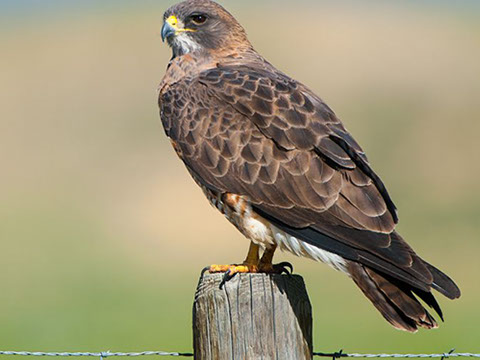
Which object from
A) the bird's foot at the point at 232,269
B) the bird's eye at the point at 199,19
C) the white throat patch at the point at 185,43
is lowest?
the bird's foot at the point at 232,269

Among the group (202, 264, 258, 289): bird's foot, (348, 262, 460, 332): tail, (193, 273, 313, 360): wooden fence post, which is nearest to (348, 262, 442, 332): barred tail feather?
(348, 262, 460, 332): tail

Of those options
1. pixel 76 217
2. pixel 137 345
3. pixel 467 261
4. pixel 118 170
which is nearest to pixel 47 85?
pixel 118 170

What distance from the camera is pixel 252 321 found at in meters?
4.85

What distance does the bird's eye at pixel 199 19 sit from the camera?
7469mm

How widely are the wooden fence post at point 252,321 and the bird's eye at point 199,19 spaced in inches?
115

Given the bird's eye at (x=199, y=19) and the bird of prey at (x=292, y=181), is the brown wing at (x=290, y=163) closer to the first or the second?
the bird of prey at (x=292, y=181)

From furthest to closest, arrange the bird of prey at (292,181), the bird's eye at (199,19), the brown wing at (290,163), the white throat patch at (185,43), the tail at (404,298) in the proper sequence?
the bird's eye at (199,19) → the white throat patch at (185,43) → the brown wing at (290,163) → the bird of prey at (292,181) → the tail at (404,298)

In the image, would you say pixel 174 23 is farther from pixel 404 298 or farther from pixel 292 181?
pixel 404 298

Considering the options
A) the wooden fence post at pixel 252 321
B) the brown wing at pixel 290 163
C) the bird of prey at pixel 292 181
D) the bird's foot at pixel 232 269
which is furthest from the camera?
the bird's foot at pixel 232 269

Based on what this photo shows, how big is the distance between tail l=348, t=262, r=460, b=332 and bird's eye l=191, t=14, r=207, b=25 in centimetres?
274

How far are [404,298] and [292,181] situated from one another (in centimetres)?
99

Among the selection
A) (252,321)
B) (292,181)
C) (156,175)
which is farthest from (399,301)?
(156,175)

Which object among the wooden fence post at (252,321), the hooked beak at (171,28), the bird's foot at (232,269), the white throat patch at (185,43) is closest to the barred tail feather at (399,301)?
the wooden fence post at (252,321)

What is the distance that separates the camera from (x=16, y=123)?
112 ft
